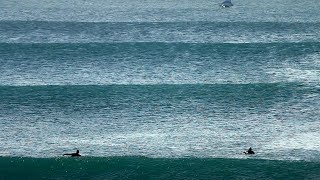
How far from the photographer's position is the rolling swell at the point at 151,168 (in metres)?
19.0

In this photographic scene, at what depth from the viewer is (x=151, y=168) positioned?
63.6 feet

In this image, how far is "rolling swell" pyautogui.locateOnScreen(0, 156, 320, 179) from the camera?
1897 cm

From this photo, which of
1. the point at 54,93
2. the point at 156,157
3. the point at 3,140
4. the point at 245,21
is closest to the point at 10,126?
the point at 3,140

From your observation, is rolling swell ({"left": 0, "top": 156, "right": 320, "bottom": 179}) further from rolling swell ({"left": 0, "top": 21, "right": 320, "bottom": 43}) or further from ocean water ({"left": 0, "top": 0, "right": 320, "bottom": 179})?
rolling swell ({"left": 0, "top": 21, "right": 320, "bottom": 43})

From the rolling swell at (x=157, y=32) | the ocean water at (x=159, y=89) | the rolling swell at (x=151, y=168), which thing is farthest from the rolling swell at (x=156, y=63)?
the rolling swell at (x=151, y=168)

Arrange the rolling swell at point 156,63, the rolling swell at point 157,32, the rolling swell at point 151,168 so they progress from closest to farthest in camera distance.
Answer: the rolling swell at point 151,168, the rolling swell at point 156,63, the rolling swell at point 157,32

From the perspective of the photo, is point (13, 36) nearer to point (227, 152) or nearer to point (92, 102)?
point (92, 102)

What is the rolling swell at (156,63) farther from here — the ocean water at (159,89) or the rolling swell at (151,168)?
the rolling swell at (151,168)

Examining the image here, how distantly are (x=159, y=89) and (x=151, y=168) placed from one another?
6.01m

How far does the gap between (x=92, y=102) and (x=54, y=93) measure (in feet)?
4.76

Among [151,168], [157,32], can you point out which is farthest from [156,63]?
[151,168]

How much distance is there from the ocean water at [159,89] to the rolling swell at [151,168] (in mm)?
38

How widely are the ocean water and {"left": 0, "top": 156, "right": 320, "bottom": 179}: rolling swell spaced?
0.04 meters

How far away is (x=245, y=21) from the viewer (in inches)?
1238
